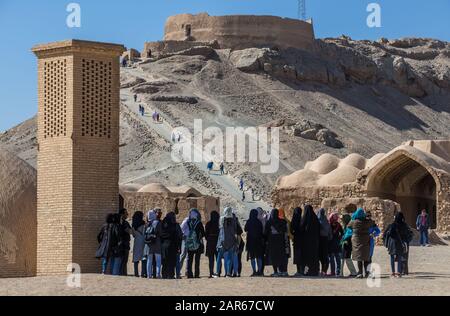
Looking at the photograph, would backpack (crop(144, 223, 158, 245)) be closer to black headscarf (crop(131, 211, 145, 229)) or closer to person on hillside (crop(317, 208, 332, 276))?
black headscarf (crop(131, 211, 145, 229))

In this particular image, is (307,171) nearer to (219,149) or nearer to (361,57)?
(219,149)

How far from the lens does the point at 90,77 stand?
16109 mm

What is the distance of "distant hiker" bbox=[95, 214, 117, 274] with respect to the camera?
1518 centimetres

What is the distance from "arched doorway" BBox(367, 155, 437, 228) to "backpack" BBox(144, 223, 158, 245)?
14.6 m

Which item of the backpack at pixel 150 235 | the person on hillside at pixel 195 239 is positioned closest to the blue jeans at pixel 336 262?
the person on hillside at pixel 195 239

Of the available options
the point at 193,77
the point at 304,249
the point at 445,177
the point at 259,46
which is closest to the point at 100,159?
the point at 304,249

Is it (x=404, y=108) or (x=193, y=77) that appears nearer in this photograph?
(x=193, y=77)

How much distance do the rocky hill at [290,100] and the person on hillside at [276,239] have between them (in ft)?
96.6

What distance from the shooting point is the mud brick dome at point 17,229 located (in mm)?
16141

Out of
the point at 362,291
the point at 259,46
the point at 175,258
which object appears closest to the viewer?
the point at 362,291

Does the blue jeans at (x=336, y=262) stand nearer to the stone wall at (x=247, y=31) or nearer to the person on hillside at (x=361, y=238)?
the person on hillside at (x=361, y=238)

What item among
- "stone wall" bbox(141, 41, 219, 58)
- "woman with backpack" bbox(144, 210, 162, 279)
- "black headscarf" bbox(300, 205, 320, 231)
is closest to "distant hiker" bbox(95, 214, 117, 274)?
"woman with backpack" bbox(144, 210, 162, 279)

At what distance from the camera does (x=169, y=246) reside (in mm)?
15484
